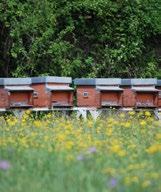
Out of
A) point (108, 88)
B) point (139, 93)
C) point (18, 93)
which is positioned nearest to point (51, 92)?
point (18, 93)

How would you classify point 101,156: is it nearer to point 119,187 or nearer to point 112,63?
point 119,187

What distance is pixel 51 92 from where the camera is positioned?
1198 cm

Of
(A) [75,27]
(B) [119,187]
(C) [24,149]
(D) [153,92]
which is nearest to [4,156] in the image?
(C) [24,149]

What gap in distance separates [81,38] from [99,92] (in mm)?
5605

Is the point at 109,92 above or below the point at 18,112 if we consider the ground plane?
above

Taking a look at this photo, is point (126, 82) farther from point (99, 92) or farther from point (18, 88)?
point (18, 88)

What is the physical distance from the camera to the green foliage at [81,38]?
1590 centimetres

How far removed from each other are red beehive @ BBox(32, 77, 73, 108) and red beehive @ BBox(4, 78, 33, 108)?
26 cm

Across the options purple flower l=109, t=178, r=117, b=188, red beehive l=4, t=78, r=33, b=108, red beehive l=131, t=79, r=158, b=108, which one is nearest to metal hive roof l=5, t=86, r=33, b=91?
red beehive l=4, t=78, r=33, b=108

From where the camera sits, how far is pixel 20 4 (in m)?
15.9

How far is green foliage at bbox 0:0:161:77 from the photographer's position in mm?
15898

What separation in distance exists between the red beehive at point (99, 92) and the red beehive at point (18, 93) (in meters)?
1.14

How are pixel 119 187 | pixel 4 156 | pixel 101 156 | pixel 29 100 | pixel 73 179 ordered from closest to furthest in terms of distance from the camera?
pixel 119 187
pixel 73 179
pixel 101 156
pixel 4 156
pixel 29 100

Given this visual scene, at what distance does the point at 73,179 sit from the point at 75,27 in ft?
43.4
